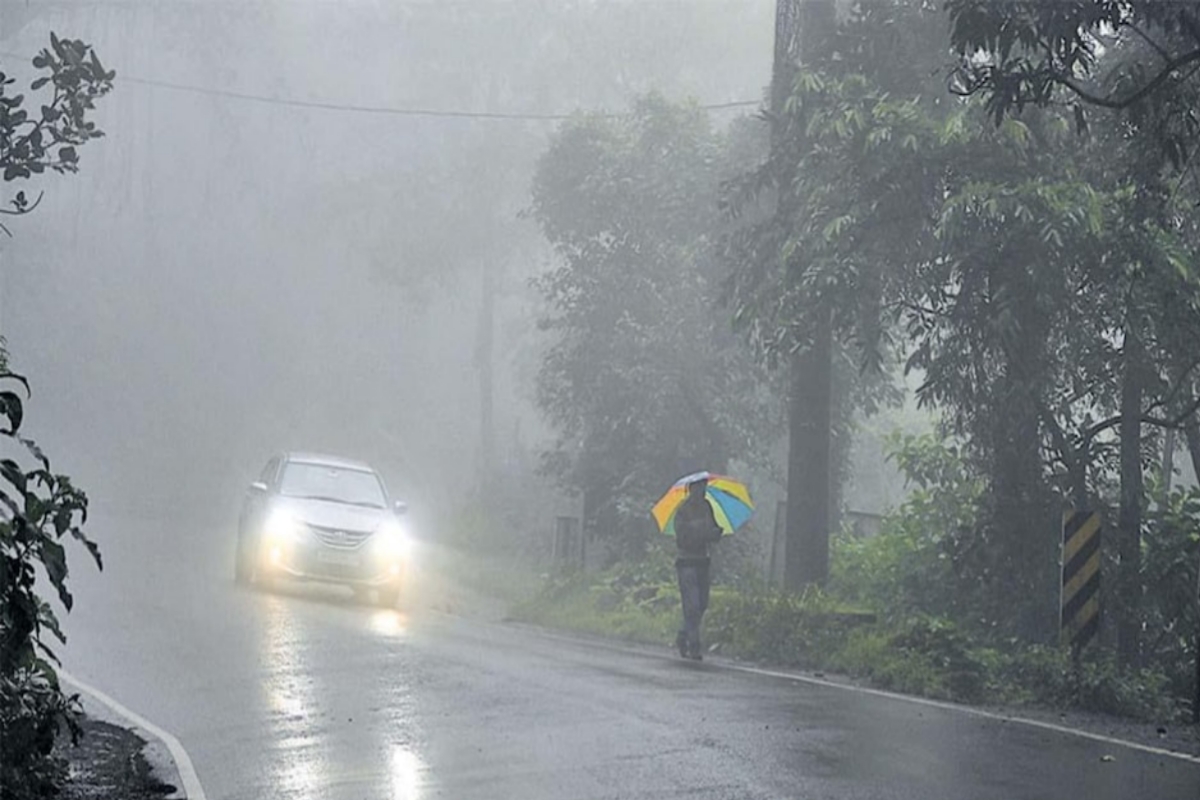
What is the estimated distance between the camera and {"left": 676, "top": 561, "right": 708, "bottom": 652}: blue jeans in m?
19.5

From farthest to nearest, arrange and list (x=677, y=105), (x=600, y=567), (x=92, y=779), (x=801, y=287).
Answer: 1. (x=677, y=105)
2. (x=600, y=567)
3. (x=801, y=287)
4. (x=92, y=779)

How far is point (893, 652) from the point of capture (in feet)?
60.1

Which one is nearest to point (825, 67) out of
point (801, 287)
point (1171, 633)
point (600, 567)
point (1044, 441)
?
point (801, 287)

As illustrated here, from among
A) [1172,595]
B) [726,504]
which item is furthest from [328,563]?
[1172,595]

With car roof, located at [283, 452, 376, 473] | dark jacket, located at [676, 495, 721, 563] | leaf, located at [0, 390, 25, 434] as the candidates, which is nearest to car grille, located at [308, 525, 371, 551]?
car roof, located at [283, 452, 376, 473]

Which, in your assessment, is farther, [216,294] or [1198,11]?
[216,294]

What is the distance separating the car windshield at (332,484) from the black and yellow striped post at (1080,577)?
36.8 ft

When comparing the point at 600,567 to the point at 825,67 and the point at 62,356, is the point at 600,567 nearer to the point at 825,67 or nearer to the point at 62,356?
the point at 825,67

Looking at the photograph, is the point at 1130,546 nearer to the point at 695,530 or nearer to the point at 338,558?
the point at 695,530

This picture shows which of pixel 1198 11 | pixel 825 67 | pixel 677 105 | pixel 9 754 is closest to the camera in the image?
pixel 9 754

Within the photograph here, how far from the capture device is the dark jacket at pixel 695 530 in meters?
19.9

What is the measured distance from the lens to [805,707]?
47.6 feet

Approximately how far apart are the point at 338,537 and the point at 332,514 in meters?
0.48

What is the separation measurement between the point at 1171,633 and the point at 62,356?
50182 millimetres
